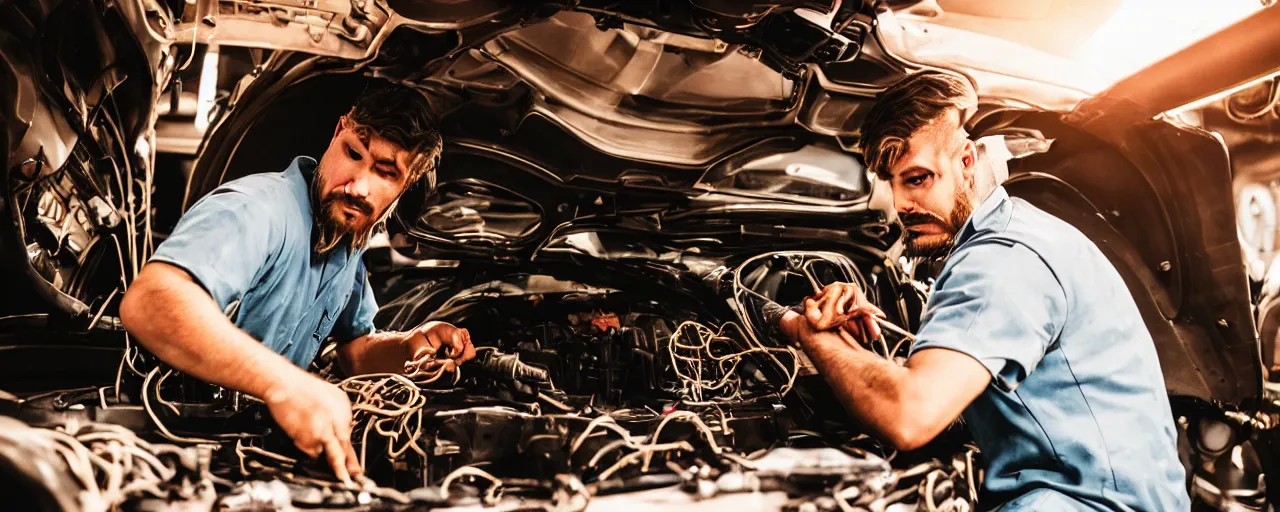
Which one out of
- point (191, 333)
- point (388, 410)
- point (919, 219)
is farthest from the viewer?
point (919, 219)

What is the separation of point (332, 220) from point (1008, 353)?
1196mm

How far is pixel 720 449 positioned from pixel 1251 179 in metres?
1.33

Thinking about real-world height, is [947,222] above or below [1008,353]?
above

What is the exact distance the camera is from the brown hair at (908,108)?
1.55 m

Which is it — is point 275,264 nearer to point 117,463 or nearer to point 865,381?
point 117,463

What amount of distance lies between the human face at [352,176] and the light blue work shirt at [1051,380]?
100 cm

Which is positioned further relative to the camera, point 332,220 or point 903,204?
point 903,204

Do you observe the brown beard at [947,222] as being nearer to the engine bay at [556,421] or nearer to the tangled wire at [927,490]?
the engine bay at [556,421]

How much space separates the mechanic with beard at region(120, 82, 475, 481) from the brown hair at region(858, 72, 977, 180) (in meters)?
0.86

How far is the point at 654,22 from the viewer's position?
1.46 m

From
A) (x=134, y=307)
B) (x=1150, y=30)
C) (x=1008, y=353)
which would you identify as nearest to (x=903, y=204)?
(x=1008, y=353)

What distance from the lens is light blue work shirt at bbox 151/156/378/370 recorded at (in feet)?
4.24

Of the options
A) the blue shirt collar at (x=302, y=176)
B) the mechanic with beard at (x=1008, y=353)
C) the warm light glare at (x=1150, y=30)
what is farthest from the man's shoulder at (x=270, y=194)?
Answer: the warm light glare at (x=1150, y=30)

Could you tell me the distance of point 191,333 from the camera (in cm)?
125
